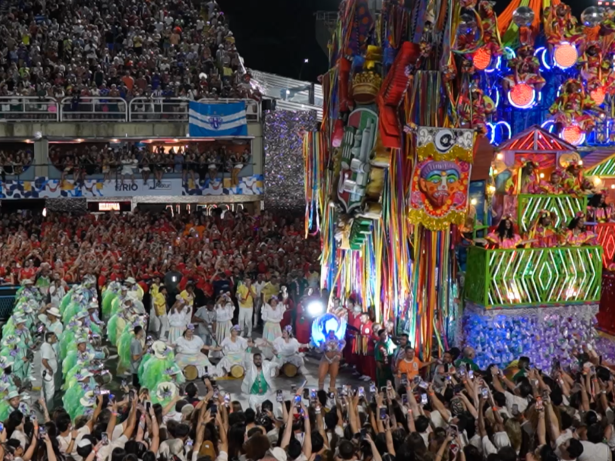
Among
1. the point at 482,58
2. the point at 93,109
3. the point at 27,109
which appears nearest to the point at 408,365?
the point at 482,58

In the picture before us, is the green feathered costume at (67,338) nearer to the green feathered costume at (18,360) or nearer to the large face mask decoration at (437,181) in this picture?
the green feathered costume at (18,360)

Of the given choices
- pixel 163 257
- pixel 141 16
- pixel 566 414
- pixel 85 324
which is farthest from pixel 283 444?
pixel 141 16

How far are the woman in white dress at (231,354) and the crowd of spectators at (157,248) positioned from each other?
314 centimetres

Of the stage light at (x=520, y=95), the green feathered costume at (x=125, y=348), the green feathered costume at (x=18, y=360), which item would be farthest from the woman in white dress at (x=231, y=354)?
the stage light at (x=520, y=95)

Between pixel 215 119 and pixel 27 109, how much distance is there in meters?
5.23

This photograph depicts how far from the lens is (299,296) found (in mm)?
17062

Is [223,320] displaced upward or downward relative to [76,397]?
downward

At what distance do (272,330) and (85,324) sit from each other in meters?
3.30

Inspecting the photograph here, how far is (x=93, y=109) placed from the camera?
25328mm

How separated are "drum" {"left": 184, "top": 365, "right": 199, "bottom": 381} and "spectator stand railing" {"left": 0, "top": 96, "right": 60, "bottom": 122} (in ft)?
44.0

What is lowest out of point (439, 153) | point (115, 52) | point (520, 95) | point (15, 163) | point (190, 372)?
point (190, 372)

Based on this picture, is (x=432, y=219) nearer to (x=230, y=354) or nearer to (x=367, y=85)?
(x=367, y=85)

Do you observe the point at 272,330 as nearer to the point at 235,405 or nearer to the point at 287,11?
the point at 235,405

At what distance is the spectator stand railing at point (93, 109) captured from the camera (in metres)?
25.3
